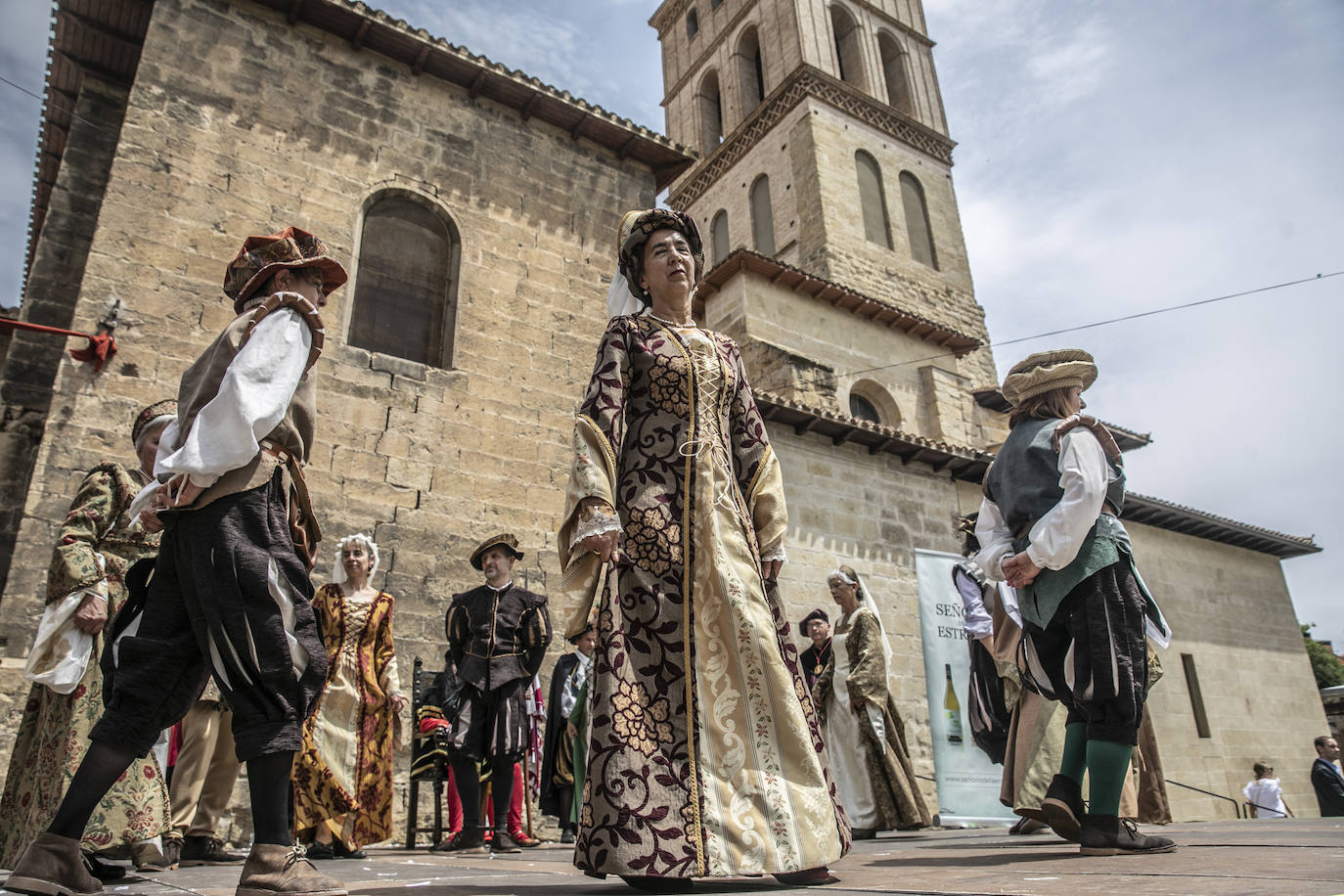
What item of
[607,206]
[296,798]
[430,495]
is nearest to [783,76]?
[607,206]

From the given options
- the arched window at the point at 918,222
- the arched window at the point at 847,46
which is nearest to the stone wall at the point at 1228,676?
the arched window at the point at 918,222

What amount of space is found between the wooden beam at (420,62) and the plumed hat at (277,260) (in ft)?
24.7

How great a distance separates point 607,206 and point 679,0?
80.9 feet

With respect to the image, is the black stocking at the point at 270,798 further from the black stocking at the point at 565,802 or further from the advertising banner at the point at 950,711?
the advertising banner at the point at 950,711

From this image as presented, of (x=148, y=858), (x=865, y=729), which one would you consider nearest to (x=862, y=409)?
(x=865, y=729)

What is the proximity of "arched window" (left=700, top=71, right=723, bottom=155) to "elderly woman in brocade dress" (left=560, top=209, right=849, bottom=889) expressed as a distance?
25529mm

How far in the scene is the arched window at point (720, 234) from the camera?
23.5m

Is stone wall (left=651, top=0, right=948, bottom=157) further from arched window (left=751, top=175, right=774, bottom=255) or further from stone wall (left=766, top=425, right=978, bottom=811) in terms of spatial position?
stone wall (left=766, top=425, right=978, bottom=811)

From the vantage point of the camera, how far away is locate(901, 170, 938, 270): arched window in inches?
859

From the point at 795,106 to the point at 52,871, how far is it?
23.0 m

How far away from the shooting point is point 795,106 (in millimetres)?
22297

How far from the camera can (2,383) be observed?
24.9 feet

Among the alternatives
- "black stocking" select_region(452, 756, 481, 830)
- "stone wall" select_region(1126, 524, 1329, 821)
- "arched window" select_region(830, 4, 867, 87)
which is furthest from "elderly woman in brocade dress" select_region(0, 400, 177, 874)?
"arched window" select_region(830, 4, 867, 87)

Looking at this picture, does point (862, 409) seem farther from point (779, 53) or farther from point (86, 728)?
point (86, 728)
